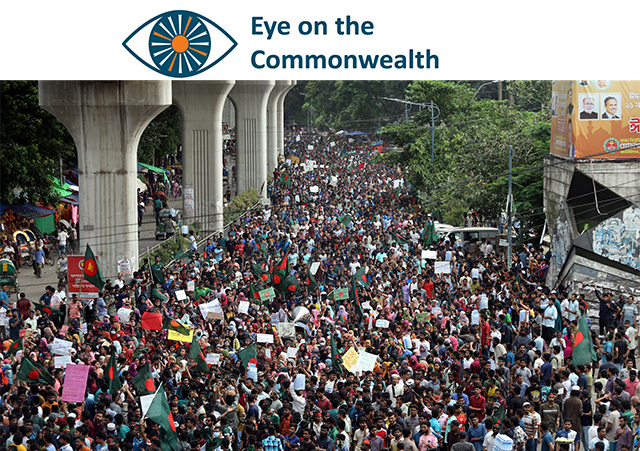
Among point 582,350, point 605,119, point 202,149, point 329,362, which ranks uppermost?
point 605,119

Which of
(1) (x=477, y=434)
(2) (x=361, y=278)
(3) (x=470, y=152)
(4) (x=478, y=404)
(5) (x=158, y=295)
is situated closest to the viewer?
(1) (x=477, y=434)

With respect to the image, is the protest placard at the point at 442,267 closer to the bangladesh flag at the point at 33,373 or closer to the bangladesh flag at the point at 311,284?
the bangladesh flag at the point at 311,284

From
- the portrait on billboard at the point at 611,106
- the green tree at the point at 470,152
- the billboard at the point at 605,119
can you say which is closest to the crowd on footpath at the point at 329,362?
the billboard at the point at 605,119

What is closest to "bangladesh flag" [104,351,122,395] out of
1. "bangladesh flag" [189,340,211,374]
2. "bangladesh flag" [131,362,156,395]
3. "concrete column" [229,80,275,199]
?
"bangladesh flag" [131,362,156,395]

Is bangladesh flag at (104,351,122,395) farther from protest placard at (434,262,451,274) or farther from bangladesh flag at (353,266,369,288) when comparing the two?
protest placard at (434,262,451,274)

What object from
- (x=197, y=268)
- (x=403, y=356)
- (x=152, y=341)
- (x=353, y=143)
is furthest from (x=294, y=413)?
(x=353, y=143)

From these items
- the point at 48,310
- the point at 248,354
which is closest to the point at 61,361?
the point at 248,354

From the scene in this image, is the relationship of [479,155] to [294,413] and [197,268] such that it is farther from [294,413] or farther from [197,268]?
[294,413]

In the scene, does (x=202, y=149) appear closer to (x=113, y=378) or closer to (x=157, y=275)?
(x=157, y=275)
